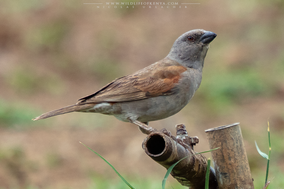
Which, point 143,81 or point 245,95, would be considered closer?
point 143,81

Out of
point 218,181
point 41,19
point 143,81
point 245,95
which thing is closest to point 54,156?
point 143,81

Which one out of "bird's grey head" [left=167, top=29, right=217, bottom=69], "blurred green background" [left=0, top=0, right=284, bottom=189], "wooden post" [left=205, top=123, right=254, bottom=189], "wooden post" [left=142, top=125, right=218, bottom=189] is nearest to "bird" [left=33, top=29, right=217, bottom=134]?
"bird's grey head" [left=167, top=29, right=217, bottom=69]

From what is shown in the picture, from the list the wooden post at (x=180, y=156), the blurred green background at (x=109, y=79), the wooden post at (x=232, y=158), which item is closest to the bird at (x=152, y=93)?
the wooden post at (x=180, y=156)

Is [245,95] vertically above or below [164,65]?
below

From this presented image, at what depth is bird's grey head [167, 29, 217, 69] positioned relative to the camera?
3.52 metres

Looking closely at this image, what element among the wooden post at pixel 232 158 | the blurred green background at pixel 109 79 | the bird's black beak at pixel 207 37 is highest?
the bird's black beak at pixel 207 37

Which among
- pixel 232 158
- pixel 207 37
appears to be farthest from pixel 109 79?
pixel 232 158

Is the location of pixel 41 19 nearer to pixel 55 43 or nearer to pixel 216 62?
pixel 55 43

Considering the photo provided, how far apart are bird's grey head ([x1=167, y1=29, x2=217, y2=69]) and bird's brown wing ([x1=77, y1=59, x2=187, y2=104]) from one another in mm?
129

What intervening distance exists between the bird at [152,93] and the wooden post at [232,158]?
27.2 inches

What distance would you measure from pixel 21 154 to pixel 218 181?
3.57 meters

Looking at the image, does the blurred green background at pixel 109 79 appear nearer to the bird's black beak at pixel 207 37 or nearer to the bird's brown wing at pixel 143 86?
the bird's brown wing at pixel 143 86

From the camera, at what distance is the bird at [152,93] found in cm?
318

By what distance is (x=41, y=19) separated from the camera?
12.0m
